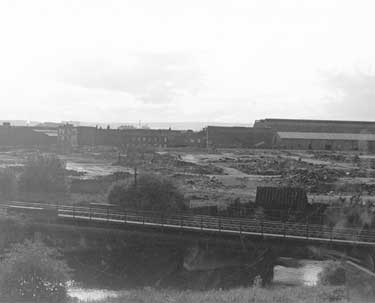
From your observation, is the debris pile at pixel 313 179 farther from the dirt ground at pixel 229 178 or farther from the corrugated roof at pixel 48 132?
the corrugated roof at pixel 48 132

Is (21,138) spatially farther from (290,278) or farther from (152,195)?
(290,278)

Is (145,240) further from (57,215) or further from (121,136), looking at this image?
(121,136)

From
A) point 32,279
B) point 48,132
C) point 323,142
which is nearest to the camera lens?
point 32,279

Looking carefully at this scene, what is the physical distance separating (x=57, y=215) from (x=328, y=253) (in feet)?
38.1

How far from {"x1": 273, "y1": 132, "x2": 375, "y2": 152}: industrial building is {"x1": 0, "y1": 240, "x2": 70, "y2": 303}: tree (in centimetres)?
8333

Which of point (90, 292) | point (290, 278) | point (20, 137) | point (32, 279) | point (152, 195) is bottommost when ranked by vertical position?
point (90, 292)

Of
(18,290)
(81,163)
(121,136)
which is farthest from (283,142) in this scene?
(18,290)

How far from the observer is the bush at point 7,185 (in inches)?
1172

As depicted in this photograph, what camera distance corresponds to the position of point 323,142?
96.0 meters

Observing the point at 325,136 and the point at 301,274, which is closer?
the point at 301,274

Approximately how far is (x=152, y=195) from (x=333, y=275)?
33.7 ft

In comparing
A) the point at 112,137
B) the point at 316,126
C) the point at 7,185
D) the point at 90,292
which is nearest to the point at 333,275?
the point at 90,292

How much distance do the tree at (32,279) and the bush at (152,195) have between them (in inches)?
465

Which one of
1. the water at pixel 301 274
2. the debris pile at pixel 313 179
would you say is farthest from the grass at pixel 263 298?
the debris pile at pixel 313 179
